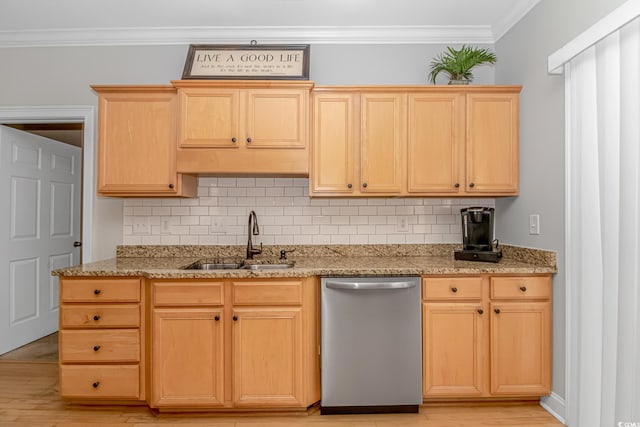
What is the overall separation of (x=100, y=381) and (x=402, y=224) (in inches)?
93.0

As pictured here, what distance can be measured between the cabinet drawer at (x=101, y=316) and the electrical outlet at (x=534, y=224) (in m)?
2.62

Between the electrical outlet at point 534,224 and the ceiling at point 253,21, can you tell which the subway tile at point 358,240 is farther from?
the ceiling at point 253,21

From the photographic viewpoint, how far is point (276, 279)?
2.25 m

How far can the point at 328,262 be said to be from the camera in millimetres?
2652

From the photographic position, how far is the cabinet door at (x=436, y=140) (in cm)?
268

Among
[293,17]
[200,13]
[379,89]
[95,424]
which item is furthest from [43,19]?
[95,424]

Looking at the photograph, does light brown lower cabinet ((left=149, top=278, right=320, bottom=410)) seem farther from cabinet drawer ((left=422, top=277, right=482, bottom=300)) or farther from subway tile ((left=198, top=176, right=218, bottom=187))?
subway tile ((left=198, top=176, right=218, bottom=187))

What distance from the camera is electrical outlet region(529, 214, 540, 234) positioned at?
2.48 metres

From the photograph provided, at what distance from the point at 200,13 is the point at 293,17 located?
0.70 m

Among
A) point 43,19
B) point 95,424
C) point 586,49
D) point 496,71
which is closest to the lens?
point 586,49

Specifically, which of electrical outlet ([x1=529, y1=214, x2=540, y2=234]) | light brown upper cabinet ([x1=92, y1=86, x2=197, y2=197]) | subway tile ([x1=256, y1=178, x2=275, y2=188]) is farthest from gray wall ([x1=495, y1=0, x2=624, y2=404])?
light brown upper cabinet ([x1=92, y1=86, x2=197, y2=197])

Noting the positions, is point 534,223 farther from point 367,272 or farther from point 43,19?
point 43,19

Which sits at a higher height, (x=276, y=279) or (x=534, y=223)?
(x=534, y=223)

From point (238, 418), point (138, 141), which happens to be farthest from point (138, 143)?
point (238, 418)
